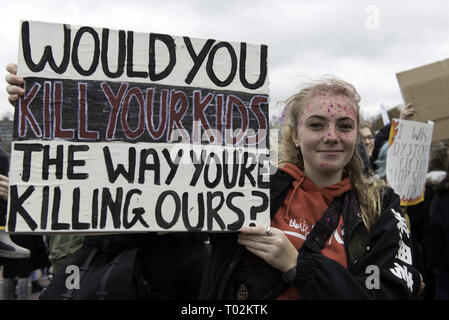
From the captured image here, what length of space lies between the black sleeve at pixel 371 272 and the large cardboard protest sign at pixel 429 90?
2.54 metres

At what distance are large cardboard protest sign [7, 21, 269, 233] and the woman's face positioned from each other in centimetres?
20

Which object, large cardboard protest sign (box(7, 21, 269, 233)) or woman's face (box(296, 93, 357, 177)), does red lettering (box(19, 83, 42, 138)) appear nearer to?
large cardboard protest sign (box(7, 21, 269, 233))

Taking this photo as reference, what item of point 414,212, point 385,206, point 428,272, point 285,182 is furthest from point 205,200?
point 428,272

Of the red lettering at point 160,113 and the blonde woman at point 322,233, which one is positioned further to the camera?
the red lettering at point 160,113

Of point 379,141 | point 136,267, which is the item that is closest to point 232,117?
point 136,267

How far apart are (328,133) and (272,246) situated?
0.58 m

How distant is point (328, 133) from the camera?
1.88 metres

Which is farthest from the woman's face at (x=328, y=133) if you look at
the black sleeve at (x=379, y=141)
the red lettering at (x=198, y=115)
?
the black sleeve at (x=379, y=141)

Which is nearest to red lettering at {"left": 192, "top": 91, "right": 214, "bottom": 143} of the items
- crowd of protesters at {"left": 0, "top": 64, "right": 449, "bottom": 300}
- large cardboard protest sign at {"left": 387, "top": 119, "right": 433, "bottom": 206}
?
crowd of protesters at {"left": 0, "top": 64, "right": 449, "bottom": 300}

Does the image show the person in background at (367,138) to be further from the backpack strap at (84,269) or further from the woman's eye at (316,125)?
the backpack strap at (84,269)

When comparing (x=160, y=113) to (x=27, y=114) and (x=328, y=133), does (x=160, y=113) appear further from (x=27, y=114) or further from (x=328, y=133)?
(x=328, y=133)

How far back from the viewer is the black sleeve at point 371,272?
62.9 inches

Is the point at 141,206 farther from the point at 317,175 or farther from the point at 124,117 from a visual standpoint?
the point at 317,175
